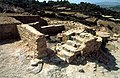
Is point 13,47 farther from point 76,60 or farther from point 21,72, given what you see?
point 76,60

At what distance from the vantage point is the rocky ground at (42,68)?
1017 cm

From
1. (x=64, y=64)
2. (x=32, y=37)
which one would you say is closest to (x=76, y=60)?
(x=64, y=64)

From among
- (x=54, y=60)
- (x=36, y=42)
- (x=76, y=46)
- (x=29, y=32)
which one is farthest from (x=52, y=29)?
(x=36, y=42)

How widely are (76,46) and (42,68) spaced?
3.00 m

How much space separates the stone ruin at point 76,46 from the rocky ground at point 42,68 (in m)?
0.59

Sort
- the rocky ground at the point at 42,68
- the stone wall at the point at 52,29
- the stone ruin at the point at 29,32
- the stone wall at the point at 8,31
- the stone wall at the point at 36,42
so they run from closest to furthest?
the rocky ground at the point at 42,68 → the stone wall at the point at 36,42 → the stone ruin at the point at 29,32 → the stone wall at the point at 8,31 → the stone wall at the point at 52,29

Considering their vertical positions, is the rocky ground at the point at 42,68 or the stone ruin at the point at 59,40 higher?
the stone ruin at the point at 59,40

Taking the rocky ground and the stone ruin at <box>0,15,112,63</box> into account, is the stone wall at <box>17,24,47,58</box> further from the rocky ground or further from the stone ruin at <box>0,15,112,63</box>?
the rocky ground

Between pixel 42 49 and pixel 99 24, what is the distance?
13.4 metres

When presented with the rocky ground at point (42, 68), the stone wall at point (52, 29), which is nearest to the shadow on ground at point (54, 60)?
the rocky ground at point (42, 68)

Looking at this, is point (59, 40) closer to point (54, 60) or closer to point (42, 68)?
point (54, 60)

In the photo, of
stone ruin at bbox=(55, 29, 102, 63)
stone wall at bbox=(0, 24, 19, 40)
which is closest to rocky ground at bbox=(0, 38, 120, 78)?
stone ruin at bbox=(55, 29, 102, 63)

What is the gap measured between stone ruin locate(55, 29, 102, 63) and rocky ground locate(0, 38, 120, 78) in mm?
590

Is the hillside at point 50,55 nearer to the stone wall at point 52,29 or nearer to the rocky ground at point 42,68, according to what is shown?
the rocky ground at point 42,68
